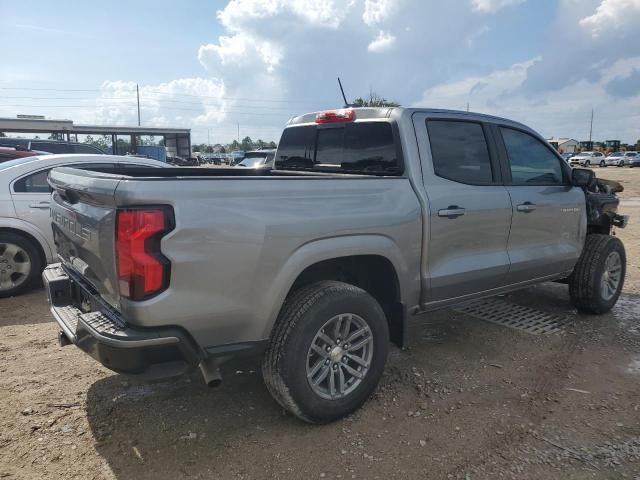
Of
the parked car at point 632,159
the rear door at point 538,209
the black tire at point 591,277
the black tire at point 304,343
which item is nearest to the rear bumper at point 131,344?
the black tire at point 304,343

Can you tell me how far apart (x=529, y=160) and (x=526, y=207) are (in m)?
0.53

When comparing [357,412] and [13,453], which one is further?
[357,412]

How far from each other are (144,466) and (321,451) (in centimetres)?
95

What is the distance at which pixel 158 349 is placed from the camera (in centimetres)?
240

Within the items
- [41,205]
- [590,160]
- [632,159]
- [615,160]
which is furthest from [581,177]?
[615,160]

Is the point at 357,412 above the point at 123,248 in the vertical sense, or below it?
below

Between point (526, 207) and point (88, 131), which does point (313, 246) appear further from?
point (88, 131)

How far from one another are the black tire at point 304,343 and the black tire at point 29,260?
12.7 ft

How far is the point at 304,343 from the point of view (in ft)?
9.23

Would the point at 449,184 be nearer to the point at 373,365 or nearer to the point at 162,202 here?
the point at 373,365

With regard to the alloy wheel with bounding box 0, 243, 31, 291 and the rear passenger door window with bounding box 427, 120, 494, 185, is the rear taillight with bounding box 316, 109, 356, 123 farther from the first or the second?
the alloy wheel with bounding box 0, 243, 31, 291

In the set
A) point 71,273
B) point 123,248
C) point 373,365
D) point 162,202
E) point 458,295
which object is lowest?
point 373,365

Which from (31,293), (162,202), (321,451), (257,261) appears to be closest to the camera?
(162,202)

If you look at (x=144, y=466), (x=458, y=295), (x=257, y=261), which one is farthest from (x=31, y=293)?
(x=458, y=295)
